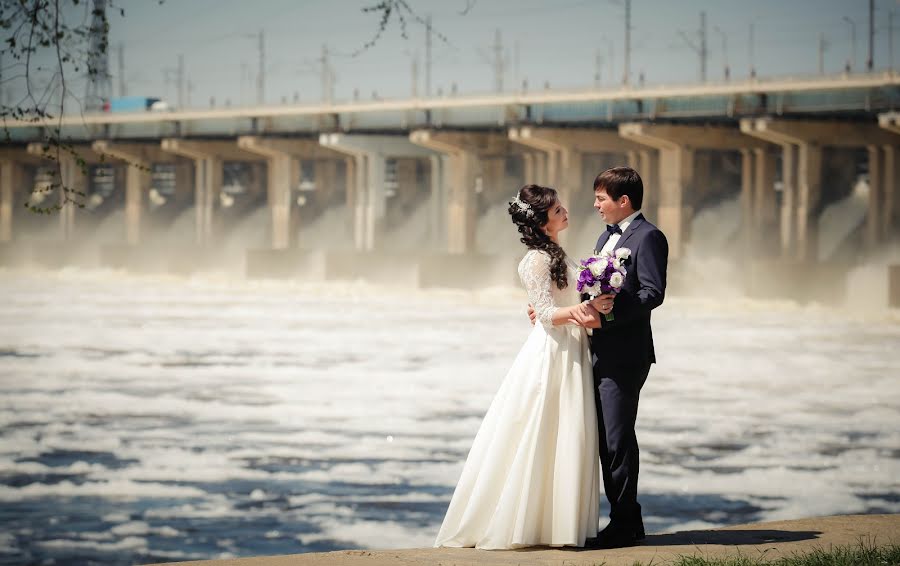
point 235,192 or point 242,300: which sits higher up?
point 235,192

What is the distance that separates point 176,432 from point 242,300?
89.2 feet

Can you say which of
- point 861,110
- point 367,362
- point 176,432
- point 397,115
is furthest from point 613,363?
point 397,115

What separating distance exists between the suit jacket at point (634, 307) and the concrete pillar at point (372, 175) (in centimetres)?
4464

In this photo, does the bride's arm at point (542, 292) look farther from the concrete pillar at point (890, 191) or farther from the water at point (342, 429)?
the concrete pillar at point (890, 191)

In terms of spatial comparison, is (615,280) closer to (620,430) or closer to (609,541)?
(620,430)

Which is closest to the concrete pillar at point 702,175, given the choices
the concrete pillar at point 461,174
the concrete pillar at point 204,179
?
the concrete pillar at point 461,174

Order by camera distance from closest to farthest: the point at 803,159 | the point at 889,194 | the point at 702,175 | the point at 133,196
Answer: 1. the point at 889,194
2. the point at 803,159
3. the point at 702,175
4. the point at 133,196

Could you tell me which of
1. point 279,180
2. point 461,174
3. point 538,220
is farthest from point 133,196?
point 538,220

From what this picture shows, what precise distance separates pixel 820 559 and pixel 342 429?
31.9 ft

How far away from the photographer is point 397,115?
163 ft

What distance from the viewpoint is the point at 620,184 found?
21.9ft

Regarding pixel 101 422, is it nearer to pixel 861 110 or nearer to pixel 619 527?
pixel 619 527

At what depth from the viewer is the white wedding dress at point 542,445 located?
261 inches

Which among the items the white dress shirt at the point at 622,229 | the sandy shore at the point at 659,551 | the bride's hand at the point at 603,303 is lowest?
the sandy shore at the point at 659,551
